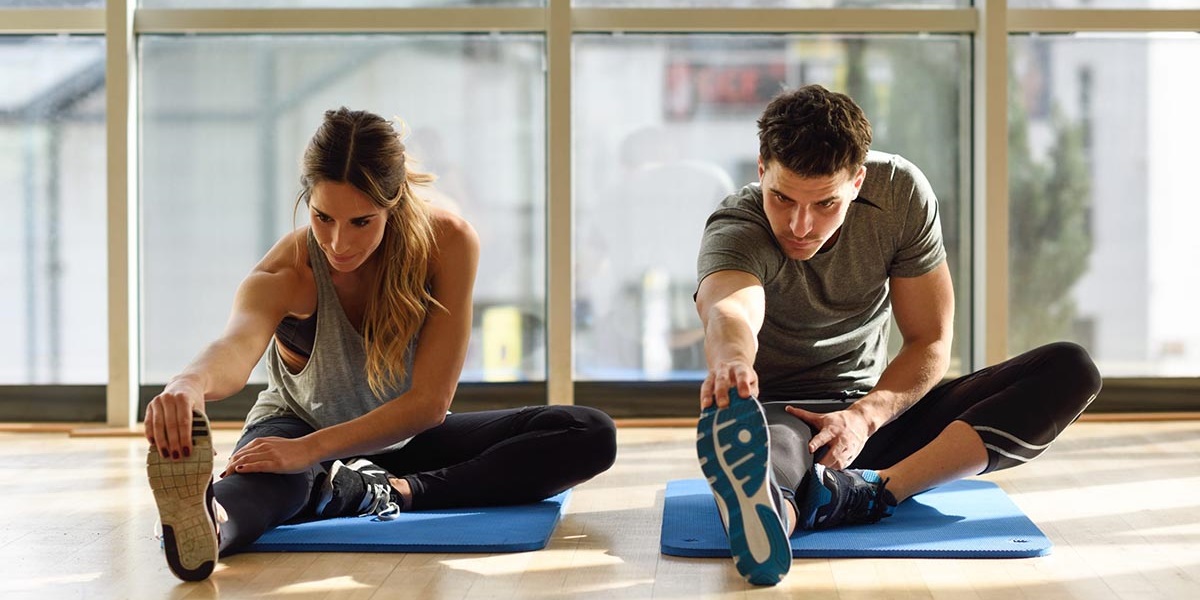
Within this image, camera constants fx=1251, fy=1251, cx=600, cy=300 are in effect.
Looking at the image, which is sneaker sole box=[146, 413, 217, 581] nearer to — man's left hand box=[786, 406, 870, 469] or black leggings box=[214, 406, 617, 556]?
→ black leggings box=[214, 406, 617, 556]

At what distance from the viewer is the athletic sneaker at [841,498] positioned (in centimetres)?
218

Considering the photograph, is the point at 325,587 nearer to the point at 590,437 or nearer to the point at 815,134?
the point at 590,437

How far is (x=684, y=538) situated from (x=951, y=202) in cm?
254

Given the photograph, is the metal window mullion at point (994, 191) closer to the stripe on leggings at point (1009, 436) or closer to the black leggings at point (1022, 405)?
the black leggings at point (1022, 405)

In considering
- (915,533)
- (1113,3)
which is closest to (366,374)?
(915,533)

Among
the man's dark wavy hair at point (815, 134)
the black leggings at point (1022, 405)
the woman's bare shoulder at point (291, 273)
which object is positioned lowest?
the black leggings at point (1022, 405)

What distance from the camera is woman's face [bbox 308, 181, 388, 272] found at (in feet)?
7.22

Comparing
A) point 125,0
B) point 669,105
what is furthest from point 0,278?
point 669,105

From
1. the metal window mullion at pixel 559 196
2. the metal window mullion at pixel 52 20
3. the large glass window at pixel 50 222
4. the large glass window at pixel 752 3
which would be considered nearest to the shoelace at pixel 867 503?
the metal window mullion at pixel 559 196

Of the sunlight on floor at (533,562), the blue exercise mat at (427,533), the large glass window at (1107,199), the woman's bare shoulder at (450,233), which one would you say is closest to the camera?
the sunlight on floor at (533,562)

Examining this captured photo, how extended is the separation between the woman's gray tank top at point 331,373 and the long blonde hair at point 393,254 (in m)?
0.02

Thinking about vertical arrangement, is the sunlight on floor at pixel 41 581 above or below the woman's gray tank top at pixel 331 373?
below

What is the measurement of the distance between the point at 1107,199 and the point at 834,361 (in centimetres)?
235

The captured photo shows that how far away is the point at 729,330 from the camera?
2.05m
